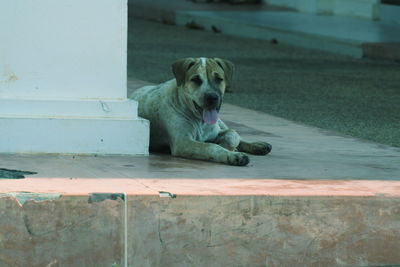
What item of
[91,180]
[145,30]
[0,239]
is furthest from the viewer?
[145,30]

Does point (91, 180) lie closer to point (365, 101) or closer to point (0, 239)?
point (0, 239)

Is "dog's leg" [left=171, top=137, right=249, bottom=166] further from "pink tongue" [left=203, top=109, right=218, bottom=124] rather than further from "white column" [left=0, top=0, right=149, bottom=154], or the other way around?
"white column" [left=0, top=0, right=149, bottom=154]

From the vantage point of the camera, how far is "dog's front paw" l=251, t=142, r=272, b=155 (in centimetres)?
662

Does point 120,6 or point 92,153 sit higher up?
point 120,6

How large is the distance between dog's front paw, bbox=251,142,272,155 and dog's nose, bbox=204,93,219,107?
0.42 metres

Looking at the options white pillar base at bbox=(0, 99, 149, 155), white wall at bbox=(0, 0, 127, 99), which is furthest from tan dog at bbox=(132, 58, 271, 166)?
white wall at bbox=(0, 0, 127, 99)

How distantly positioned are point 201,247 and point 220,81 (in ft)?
4.99

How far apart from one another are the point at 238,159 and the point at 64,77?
1.02 m

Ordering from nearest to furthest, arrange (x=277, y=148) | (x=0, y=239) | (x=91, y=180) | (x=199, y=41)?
(x=0, y=239)
(x=91, y=180)
(x=277, y=148)
(x=199, y=41)

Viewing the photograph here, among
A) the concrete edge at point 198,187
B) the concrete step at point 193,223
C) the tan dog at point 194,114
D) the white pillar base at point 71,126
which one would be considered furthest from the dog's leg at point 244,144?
the concrete step at point 193,223

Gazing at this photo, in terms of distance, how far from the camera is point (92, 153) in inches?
245

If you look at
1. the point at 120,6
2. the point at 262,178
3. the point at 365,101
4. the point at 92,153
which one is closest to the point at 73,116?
the point at 92,153

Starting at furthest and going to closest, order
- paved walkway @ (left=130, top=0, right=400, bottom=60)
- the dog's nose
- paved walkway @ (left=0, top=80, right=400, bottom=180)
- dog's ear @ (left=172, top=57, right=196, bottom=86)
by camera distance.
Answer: paved walkway @ (left=130, top=0, right=400, bottom=60) → dog's ear @ (left=172, top=57, right=196, bottom=86) → the dog's nose → paved walkway @ (left=0, top=80, right=400, bottom=180)

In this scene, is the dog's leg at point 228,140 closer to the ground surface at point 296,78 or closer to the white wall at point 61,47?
the white wall at point 61,47
